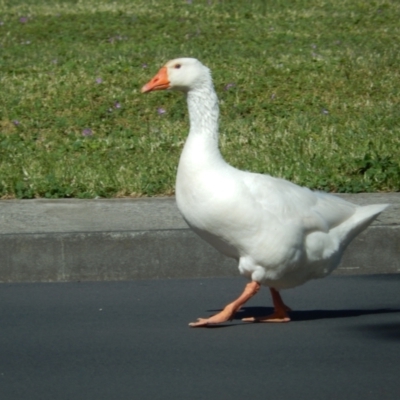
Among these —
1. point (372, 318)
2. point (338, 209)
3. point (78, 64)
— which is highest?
point (78, 64)

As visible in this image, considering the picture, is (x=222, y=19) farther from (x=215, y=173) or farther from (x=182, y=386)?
(x=182, y=386)

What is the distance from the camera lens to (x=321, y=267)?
18.9ft

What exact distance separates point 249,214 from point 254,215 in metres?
0.03

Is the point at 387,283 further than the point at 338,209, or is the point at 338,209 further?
the point at 387,283

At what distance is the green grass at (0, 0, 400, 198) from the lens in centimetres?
893

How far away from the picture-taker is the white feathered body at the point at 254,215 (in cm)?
541

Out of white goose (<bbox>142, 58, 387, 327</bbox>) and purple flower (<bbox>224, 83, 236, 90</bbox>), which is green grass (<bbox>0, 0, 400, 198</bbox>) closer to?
purple flower (<bbox>224, 83, 236, 90</bbox>)

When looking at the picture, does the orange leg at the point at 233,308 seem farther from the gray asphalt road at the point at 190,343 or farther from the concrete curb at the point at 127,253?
the concrete curb at the point at 127,253

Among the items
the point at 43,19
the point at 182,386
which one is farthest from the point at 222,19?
the point at 182,386

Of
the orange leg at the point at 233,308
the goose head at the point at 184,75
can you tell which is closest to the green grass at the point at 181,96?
the goose head at the point at 184,75

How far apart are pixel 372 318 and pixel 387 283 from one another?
2.73ft

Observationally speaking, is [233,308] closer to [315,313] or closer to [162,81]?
[315,313]

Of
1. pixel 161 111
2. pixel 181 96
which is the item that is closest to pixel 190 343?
pixel 161 111

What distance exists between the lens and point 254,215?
543 cm
